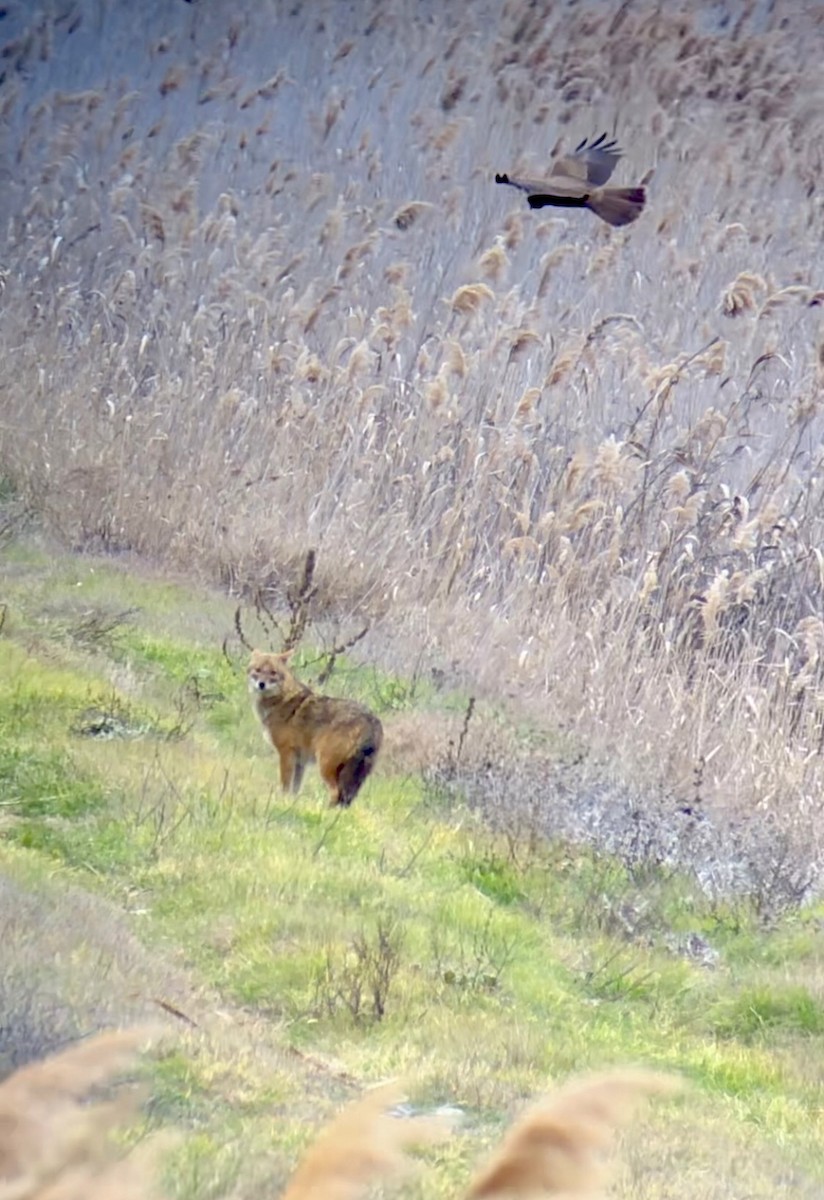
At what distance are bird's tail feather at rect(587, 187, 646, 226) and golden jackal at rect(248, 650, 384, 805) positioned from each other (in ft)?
7.45

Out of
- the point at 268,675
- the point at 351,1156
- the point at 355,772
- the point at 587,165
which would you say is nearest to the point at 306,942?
the point at 355,772

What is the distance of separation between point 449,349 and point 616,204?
32.3 inches

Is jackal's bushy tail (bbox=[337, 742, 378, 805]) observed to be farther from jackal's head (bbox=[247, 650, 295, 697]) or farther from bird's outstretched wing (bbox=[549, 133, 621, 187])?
bird's outstretched wing (bbox=[549, 133, 621, 187])

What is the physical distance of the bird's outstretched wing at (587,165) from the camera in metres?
6.07

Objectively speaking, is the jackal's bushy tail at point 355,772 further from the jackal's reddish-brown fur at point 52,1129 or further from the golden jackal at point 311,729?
the jackal's reddish-brown fur at point 52,1129

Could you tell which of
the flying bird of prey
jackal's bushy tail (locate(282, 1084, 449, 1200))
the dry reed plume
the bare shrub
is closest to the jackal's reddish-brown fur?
the dry reed plume

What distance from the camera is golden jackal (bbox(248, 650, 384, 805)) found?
378cm

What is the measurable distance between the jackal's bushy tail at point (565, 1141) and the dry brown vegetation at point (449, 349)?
314 cm

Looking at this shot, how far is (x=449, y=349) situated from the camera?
5586 millimetres

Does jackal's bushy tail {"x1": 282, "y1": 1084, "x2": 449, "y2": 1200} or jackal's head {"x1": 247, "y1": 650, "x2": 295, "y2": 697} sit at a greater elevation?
jackal's bushy tail {"x1": 282, "y1": 1084, "x2": 449, "y2": 1200}

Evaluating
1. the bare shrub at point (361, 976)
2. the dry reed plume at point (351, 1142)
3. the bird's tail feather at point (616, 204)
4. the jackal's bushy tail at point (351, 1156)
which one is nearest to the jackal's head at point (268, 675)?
the bare shrub at point (361, 976)

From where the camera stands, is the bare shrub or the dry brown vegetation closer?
the bare shrub

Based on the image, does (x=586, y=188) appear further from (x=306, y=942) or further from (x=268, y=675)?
(x=306, y=942)

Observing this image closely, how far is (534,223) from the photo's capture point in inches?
253
